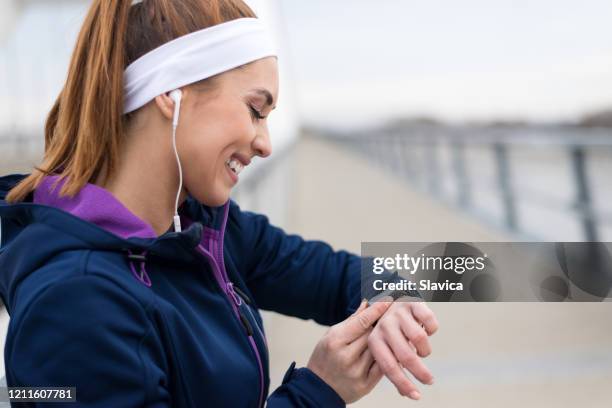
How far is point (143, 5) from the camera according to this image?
1.15 meters

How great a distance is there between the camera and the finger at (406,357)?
1118 mm

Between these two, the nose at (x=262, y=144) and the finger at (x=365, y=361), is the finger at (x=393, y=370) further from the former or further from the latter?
the nose at (x=262, y=144)

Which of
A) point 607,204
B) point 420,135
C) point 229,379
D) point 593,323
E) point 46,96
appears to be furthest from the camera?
point 420,135

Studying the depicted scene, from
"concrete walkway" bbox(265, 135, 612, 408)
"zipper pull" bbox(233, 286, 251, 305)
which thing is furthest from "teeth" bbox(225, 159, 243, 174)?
"concrete walkway" bbox(265, 135, 612, 408)

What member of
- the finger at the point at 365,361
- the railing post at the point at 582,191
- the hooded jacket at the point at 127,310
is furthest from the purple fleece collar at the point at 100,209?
the railing post at the point at 582,191

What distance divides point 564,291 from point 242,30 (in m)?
1.52

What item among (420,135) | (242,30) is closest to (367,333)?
(242,30)

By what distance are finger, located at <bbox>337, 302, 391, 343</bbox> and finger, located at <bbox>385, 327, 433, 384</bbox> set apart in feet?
0.14

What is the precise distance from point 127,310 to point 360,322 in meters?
0.34

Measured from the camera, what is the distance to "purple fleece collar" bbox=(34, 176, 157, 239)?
109cm

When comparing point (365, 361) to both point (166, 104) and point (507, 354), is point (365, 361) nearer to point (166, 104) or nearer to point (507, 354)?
point (166, 104)

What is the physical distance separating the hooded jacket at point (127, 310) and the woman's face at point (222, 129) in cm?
8

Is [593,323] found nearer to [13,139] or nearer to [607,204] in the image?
[607,204]

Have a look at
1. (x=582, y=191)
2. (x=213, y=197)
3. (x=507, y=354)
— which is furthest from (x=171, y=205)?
(x=582, y=191)
